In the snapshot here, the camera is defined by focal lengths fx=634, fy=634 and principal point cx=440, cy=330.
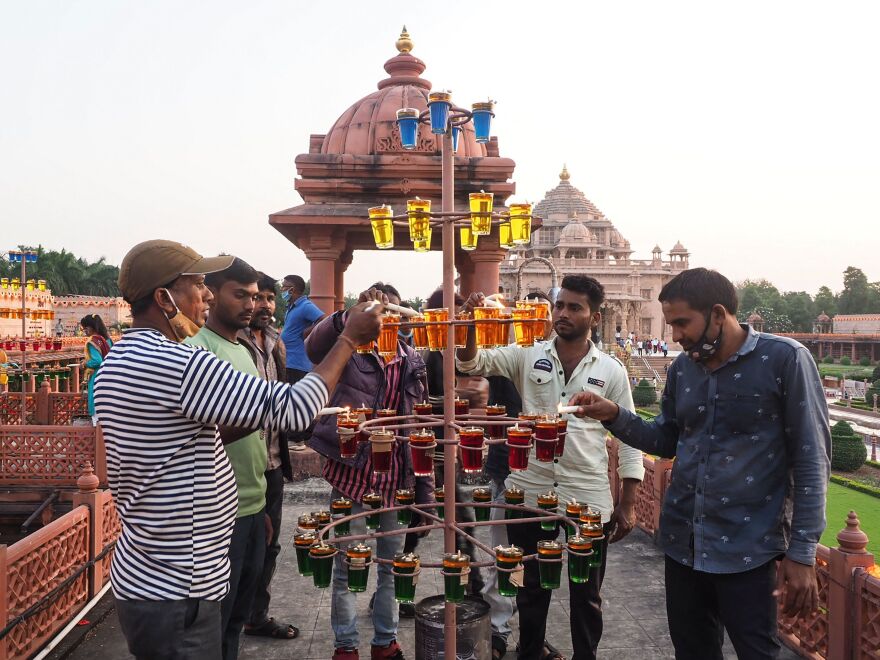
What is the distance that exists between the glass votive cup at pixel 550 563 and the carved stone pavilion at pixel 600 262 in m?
42.6

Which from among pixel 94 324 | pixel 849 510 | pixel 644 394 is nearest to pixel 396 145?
pixel 94 324

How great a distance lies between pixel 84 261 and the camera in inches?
2397

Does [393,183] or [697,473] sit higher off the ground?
[393,183]

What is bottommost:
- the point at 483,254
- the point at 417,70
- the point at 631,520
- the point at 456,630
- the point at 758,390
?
the point at 456,630

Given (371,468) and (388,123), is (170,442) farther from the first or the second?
(388,123)

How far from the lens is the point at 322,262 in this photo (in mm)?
7980

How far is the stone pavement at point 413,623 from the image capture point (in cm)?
371

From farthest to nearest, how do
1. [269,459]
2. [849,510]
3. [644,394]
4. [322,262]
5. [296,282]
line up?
[644,394] < [849,510] < [322,262] < [296,282] < [269,459]

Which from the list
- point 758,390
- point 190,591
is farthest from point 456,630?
point 758,390

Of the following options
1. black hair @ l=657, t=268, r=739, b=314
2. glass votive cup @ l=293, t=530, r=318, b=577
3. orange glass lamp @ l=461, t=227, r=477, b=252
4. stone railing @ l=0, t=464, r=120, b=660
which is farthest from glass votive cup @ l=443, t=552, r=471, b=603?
stone railing @ l=0, t=464, r=120, b=660

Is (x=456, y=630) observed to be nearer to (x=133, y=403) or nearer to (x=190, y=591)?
(x=190, y=591)

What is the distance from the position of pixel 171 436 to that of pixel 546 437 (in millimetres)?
1242

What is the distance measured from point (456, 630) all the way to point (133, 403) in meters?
1.61

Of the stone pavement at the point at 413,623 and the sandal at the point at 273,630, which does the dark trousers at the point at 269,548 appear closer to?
the sandal at the point at 273,630
